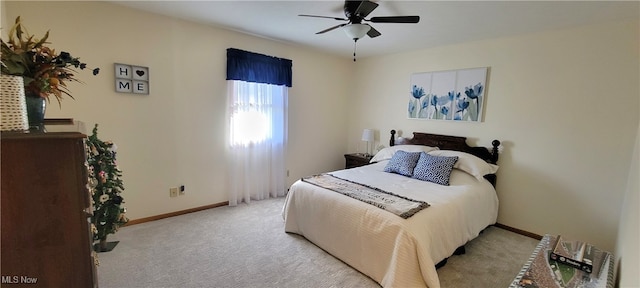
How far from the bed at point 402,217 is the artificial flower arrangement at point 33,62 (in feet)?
6.56

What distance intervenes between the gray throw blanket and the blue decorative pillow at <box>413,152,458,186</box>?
2.37ft

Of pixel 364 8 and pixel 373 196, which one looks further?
pixel 373 196

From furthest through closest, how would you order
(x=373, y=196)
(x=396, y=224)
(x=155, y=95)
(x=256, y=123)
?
(x=256, y=123) → (x=155, y=95) → (x=373, y=196) → (x=396, y=224)

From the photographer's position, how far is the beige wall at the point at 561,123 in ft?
8.49

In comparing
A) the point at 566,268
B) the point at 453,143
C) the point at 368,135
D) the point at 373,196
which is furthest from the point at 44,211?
the point at 368,135

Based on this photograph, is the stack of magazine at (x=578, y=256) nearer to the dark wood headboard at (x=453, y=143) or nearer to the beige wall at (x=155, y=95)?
the dark wood headboard at (x=453, y=143)

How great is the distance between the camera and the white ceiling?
2342 millimetres

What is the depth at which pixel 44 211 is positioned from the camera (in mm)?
897

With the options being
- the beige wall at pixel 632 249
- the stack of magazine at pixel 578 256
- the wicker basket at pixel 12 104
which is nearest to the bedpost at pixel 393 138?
the stack of magazine at pixel 578 256

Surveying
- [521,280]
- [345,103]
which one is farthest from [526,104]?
[345,103]

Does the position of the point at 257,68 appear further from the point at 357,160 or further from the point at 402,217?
the point at 402,217

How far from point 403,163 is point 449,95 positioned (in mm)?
1166

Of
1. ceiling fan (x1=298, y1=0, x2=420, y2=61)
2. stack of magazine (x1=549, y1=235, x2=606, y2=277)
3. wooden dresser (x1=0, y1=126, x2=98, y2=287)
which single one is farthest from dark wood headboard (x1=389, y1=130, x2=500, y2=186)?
wooden dresser (x1=0, y1=126, x2=98, y2=287)

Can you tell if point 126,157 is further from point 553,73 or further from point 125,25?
point 553,73
